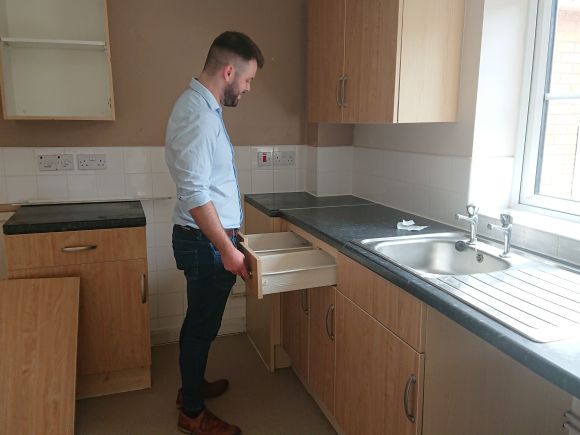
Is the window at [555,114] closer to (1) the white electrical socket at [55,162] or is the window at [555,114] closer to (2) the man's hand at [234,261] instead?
(2) the man's hand at [234,261]

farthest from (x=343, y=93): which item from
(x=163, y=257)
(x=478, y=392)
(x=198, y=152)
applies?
(x=478, y=392)

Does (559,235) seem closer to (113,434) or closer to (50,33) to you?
(113,434)

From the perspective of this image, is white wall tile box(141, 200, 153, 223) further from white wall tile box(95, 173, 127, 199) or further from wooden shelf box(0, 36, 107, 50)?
wooden shelf box(0, 36, 107, 50)

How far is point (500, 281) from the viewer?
1.45 metres

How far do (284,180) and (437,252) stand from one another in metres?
1.29

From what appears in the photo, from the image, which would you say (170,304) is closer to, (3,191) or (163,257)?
(163,257)

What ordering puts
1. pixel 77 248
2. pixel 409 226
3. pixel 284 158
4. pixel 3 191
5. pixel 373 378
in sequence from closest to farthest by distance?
pixel 373 378 → pixel 409 226 → pixel 77 248 → pixel 3 191 → pixel 284 158

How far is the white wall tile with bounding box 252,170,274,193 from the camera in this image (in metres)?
2.98

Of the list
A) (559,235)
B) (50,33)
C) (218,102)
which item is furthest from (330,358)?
(50,33)

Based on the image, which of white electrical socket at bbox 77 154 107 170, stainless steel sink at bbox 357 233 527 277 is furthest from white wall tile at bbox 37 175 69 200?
stainless steel sink at bbox 357 233 527 277

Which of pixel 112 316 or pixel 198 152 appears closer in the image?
pixel 198 152

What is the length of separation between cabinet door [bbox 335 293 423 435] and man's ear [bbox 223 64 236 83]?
938mm

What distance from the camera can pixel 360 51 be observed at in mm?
2227

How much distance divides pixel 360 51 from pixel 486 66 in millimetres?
540
